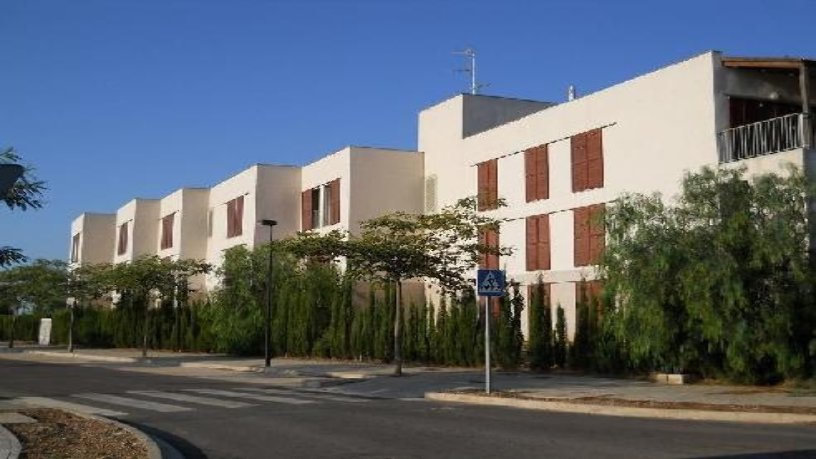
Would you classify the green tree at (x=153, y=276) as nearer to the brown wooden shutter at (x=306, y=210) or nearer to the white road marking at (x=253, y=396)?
the brown wooden shutter at (x=306, y=210)

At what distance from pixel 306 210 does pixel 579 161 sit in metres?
17.9

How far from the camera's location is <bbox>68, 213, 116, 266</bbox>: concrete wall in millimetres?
71562

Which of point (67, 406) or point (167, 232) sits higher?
point (167, 232)

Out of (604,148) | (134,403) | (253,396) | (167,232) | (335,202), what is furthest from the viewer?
(167,232)

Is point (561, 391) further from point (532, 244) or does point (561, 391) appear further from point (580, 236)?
point (532, 244)

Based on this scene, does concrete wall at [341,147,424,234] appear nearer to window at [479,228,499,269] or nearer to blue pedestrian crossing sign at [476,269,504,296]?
window at [479,228,499,269]

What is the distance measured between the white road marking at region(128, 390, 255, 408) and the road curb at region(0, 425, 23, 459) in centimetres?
625

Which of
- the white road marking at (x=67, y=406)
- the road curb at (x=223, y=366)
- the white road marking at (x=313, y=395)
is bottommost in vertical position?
the white road marking at (x=67, y=406)

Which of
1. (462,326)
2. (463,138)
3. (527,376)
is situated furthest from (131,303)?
Answer: (527,376)

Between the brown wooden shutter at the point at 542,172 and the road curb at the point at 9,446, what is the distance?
2175 centimetres

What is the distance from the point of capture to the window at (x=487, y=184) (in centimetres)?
3284

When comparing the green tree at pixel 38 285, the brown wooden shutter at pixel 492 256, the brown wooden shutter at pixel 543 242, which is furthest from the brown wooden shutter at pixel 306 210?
the green tree at pixel 38 285

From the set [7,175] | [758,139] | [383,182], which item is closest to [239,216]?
[383,182]

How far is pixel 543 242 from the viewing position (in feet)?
99.5
